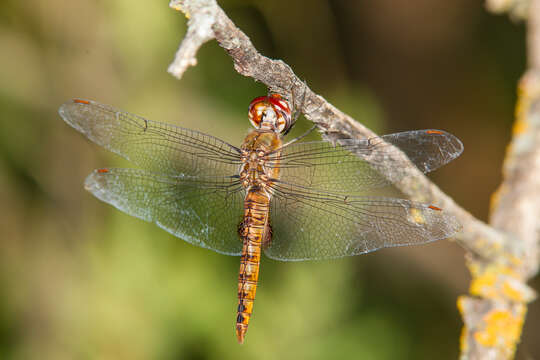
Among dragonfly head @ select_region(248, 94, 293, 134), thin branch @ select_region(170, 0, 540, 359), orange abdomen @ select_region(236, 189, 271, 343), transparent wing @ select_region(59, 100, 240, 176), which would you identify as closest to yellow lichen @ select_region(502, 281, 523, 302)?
thin branch @ select_region(170, 0, 540, 359)

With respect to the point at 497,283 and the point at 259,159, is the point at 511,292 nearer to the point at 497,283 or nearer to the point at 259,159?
the point at 497,283

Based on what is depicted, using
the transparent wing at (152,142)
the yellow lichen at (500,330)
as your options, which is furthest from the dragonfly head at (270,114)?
the yellow lichen at (500,330)

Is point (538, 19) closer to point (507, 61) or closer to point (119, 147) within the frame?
point (507, 61)

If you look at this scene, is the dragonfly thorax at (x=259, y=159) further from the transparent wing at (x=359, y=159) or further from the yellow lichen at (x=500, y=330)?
the yellow lichen at (x=500, y=330)

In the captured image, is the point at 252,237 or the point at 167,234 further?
the point at 167,234

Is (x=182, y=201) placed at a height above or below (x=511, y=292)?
above

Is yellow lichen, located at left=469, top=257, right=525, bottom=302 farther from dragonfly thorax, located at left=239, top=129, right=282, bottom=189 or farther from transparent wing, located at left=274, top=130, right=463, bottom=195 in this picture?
dragonfly thorax, located at left=239, top=129, right=282, bottom=189

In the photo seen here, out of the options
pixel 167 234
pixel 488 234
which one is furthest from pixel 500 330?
pixel 167 234
